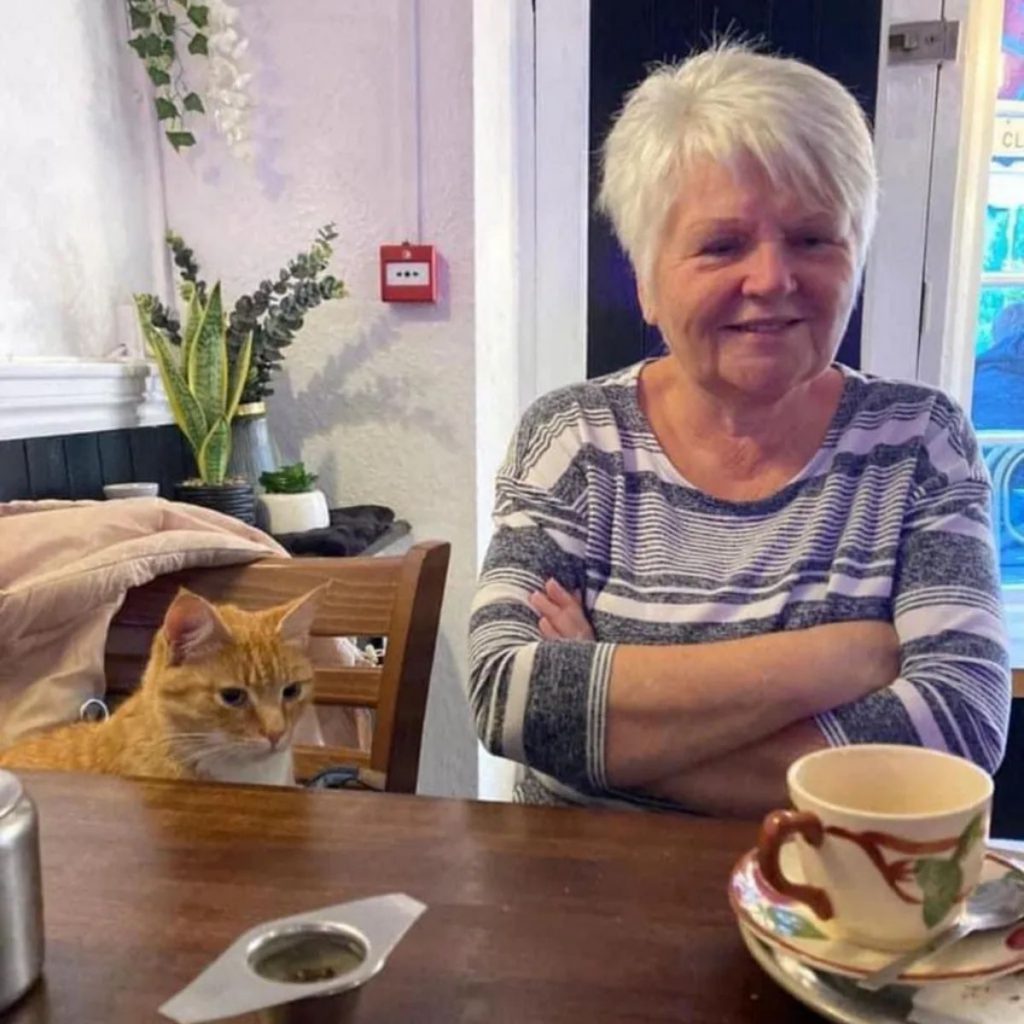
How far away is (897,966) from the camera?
51cm

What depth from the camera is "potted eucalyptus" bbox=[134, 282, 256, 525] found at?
1.78 meters

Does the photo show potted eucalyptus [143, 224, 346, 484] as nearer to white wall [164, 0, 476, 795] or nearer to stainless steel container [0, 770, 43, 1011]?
white wall [164, 0, 476, 795]

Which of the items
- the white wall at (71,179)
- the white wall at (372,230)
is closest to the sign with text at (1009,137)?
the white wall at (372,230)

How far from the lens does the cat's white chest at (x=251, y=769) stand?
1.05 m

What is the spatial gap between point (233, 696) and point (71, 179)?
1149mm

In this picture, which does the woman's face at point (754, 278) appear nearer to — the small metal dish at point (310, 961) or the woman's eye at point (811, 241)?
the woman's eye at point (811, 241)

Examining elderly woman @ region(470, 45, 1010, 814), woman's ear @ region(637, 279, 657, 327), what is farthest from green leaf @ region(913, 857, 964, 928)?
woman's ear @ region(637, 279, 657, 327)

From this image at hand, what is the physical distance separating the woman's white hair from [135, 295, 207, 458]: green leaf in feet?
3.16

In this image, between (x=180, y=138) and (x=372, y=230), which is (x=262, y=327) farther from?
(x=180, y=138)

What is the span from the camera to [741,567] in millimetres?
1018

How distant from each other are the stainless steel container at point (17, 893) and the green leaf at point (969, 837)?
47cm

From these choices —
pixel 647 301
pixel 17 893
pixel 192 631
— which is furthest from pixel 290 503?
pixel 17 893

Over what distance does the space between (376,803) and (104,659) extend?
2.13ft

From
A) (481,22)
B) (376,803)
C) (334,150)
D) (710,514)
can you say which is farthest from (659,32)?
(376,803)
